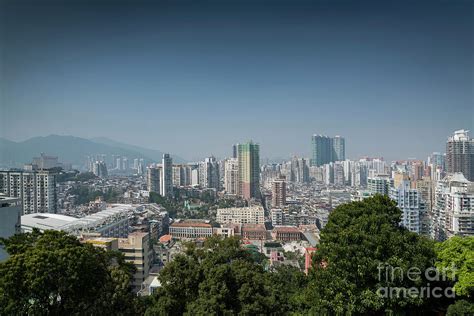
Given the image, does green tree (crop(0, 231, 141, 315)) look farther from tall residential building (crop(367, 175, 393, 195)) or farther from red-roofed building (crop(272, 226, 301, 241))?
tall residential building (crop(367, 175, 393, 195))

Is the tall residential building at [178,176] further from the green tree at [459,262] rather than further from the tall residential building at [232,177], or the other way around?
the green tree at [459,262]

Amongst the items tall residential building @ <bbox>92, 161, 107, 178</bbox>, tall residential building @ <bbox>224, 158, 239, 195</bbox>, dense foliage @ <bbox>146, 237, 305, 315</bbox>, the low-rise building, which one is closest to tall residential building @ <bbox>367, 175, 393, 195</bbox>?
the low-rise building

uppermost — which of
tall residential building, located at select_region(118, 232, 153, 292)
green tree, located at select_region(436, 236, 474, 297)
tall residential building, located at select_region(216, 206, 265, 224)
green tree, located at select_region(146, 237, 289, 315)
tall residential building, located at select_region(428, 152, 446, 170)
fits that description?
tall residential building, located at select_region(428, 152, 446, 170)

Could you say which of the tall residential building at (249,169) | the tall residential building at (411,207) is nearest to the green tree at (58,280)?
the tall residential building at (411,207)

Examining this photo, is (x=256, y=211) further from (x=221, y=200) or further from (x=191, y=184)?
(x=191, y=184)

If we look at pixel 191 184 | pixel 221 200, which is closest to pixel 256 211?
pixel 221 200

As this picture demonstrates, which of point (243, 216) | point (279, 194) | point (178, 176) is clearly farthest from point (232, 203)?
point (178, 176)

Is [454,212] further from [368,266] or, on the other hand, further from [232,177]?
[232,177]
